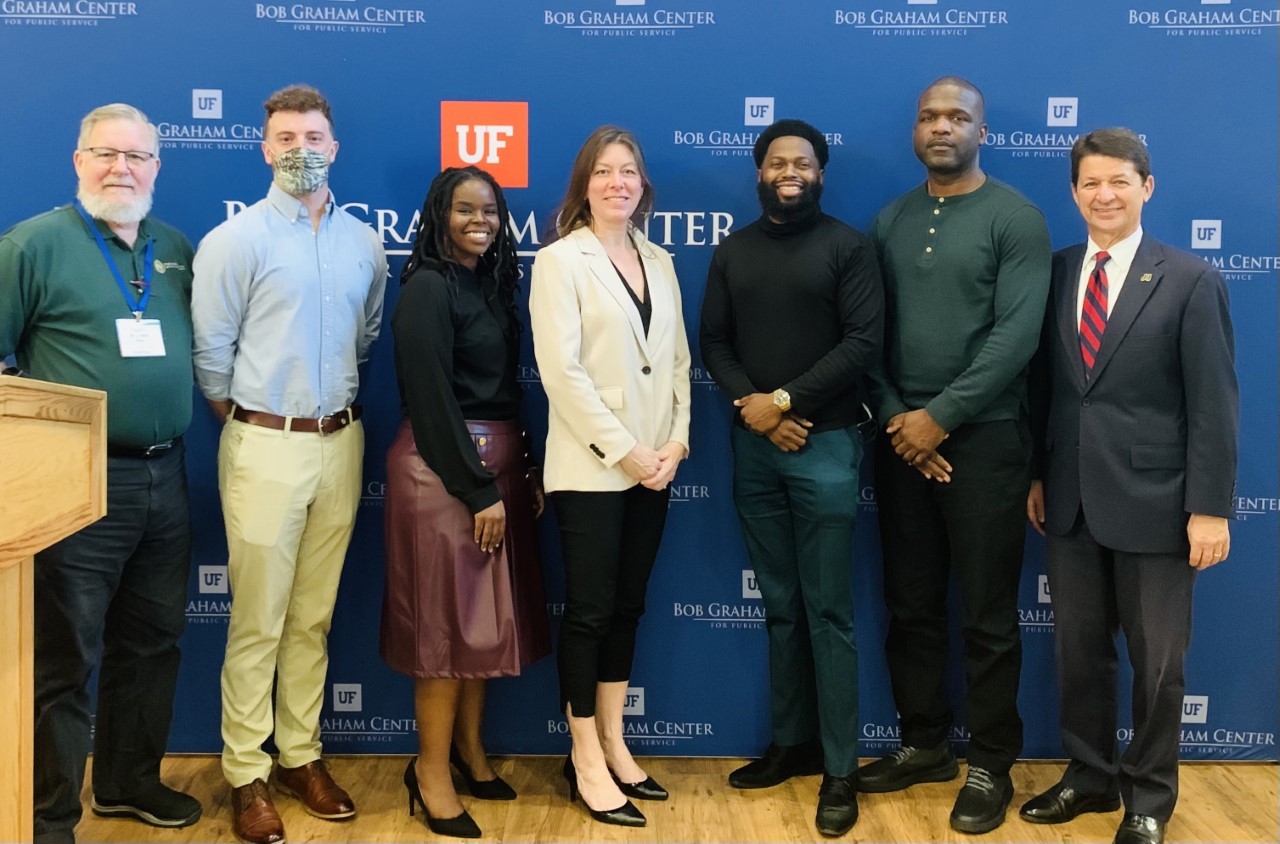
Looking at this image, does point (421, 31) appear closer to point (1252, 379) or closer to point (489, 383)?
point (489, 383)

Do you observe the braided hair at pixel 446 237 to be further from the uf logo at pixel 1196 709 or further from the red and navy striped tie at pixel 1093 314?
the uf logo at pixel 1196 709

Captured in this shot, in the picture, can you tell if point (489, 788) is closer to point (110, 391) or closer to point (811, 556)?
point (811, 556)

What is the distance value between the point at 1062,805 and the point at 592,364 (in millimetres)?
1825

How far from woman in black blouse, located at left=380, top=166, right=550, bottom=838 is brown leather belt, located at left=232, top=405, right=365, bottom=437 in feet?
0.60

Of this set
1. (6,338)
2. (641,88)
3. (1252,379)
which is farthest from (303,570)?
(1252,379)

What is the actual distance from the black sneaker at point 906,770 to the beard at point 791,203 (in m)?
1.66

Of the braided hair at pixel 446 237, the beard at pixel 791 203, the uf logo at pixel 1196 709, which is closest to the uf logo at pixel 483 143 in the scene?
the braided hair at pixel 446 237

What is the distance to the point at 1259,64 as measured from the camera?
329 cm

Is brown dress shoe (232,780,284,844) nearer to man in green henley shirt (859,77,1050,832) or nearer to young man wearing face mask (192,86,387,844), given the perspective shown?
young man wearing face mask (192,86,387,844)

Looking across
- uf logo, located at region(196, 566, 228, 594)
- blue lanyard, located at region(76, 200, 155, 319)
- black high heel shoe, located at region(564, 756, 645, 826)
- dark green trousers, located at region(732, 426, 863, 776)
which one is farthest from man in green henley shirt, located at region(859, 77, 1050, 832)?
uf logo, located at region(196, 566, 228, 594)

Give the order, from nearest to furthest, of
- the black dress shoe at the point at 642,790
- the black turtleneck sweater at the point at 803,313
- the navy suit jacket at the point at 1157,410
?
1. the navy suit jacket at the point at 1157,410
2. the black turtleneck sweater at the point at 803,313
3. the black dress shoe at the point at 642,790

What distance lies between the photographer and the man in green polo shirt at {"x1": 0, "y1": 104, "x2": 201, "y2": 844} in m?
2.60

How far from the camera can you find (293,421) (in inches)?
113

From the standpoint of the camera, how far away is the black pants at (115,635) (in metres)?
2.59
